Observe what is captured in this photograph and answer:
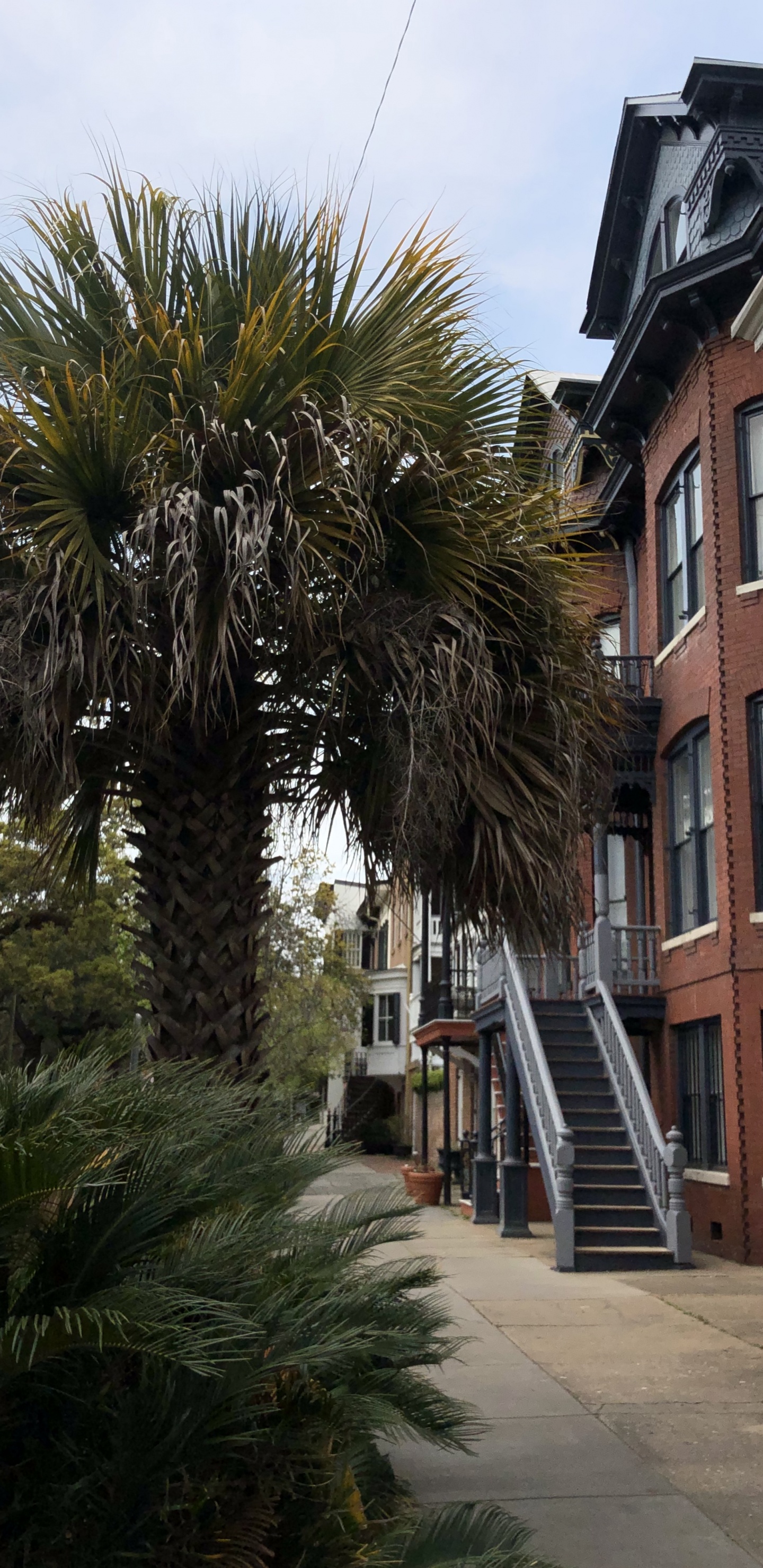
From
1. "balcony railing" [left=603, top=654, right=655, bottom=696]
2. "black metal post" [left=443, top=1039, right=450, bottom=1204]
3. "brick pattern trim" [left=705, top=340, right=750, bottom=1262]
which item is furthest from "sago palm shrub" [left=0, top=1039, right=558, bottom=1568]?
"black metal post" [left=443, top=1039, right=450, bottom=1204]

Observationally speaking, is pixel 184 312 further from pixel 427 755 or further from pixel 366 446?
pixel 427 755

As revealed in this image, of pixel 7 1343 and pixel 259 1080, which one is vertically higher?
pixel 259 1080

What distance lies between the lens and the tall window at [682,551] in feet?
52.3

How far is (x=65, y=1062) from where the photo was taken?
400 cm

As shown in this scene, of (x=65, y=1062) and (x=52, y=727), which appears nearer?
(x=65, y=1062)

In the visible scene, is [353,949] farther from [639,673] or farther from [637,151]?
[637,151]

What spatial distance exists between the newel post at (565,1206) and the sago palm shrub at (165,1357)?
8552mm

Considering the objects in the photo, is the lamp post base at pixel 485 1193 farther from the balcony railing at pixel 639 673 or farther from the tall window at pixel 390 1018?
the tall window at pixel 390 1018

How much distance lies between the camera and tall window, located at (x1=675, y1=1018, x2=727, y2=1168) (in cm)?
1475

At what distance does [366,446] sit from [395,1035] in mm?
36704

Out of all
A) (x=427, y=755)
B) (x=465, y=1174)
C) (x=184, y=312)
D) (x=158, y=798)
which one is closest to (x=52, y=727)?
(x=158, y=798)

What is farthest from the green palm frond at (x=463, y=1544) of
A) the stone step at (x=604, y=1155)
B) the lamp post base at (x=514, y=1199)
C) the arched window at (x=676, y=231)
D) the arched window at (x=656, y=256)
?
the arched window at (x=656, y=256)

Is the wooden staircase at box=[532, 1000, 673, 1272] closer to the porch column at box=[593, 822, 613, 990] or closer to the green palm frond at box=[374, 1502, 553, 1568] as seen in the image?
the porch column at box=[593, 822, 613, 990]

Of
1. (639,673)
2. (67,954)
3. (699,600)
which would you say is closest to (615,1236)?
(699,600)
